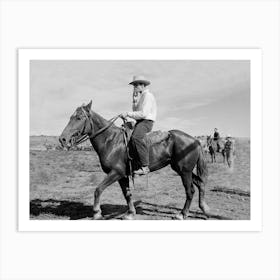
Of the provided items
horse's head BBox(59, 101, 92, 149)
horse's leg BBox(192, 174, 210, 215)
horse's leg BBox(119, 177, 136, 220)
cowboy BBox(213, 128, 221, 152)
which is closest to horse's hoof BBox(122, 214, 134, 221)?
horse's leg BBox(119, 177, 136, 220)

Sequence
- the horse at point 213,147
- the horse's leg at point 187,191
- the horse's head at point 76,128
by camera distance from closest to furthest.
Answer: the horse's head at point 76,128 → the horse's leg at point 187,191 → the horse at point 213,147

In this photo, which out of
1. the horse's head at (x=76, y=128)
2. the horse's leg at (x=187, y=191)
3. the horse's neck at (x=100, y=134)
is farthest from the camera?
the horse's leg at (x=187, y=191)

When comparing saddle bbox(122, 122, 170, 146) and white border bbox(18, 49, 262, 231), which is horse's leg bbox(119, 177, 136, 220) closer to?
white border bbox(18, 49, 262, 231)

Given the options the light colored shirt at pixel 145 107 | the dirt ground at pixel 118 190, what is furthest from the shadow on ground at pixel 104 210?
the light colored shirt at pixel 145 107

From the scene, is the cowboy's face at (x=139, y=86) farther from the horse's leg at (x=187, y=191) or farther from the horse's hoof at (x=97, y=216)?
the horse's hoof at (x=97, y=216)

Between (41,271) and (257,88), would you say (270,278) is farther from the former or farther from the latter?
(41,271)

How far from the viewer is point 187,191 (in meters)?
4.08

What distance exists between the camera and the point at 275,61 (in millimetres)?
4180

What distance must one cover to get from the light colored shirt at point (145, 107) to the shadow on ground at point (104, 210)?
134 cm

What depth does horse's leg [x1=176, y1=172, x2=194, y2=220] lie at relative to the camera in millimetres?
4062

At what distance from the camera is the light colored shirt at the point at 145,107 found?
12.8 ft

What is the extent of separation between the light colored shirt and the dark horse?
0.34 m
